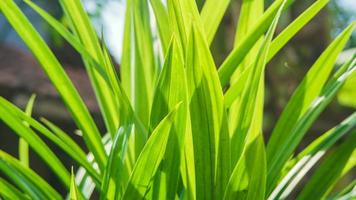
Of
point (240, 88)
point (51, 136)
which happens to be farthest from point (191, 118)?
A: point (51, 136)

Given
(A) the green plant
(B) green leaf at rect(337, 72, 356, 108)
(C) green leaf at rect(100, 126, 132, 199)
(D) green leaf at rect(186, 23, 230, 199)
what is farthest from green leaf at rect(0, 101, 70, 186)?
(B) green leaf at rect(337, 72, 356, 108)

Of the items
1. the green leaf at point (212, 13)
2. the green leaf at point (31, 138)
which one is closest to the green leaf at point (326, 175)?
the green leaf at point (212, 13)

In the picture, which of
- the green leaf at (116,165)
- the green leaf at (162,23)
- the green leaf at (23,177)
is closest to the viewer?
the green leaf at (116,165)

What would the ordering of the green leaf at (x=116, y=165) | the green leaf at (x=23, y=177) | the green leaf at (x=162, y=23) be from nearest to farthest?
the green leaf at (x=116, y=165)
the green leaf at (x=23, y=177)
the green leaf at (x=162, y=23)

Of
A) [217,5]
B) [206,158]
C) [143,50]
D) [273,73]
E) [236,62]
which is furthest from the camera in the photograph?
[273,73]

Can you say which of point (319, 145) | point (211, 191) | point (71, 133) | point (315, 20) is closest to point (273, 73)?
point (315, 20)

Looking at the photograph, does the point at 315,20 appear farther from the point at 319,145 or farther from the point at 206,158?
the point at 206,158

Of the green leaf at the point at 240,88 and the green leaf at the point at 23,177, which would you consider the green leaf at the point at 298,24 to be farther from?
the green leaf at the point at 23,177

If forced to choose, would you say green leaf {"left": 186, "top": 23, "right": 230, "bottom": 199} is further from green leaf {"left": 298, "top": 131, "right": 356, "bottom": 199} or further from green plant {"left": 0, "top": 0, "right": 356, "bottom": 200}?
green leaf {"left": 298, "top": 131, "right": 356, "bottom": 199}
